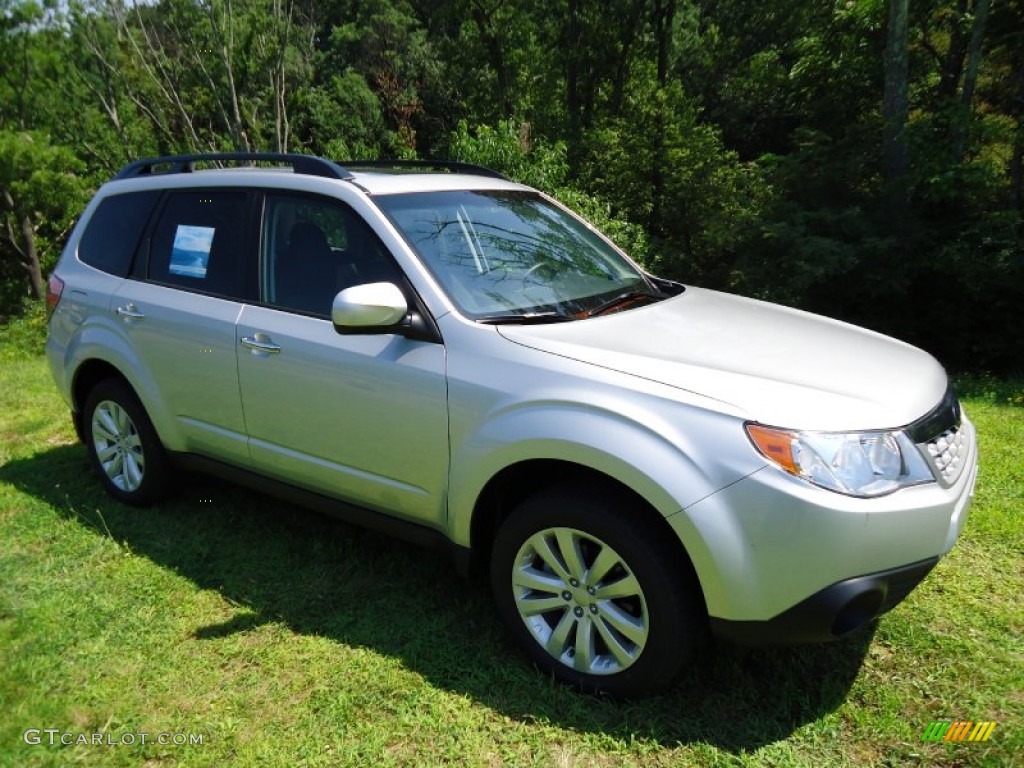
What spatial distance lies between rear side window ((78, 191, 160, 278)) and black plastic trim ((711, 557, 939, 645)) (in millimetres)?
3467

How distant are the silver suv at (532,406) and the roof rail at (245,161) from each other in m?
0.03

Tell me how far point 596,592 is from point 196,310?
89.8 inches

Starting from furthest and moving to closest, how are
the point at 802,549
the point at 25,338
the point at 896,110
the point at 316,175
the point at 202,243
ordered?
the point at 25,338
the point at 896,110
the point at 202,243
the point at 316,175
the point at 802,549

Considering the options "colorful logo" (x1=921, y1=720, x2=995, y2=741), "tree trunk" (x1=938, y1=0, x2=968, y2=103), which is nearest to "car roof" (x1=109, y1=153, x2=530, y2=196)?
"colorful logo" (x1=921, y1=720, x2=995, y2=741)

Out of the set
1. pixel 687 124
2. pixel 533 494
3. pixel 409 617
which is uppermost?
pixel 687 124

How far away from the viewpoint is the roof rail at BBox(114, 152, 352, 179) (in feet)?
11.0

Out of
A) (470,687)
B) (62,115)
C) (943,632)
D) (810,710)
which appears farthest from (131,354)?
(62,115)

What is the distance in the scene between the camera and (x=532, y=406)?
8.26 ft

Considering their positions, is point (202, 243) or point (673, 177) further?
point (673, 177)

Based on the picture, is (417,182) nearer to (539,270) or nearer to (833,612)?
(539,270)

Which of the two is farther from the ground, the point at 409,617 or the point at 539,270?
the point at 539,270

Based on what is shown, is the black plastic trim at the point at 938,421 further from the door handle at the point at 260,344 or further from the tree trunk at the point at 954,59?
the tree trunk at the point at 954,59

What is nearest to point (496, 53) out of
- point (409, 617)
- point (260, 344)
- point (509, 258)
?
point (509, 258)

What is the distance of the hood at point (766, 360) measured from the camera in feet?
7.39
